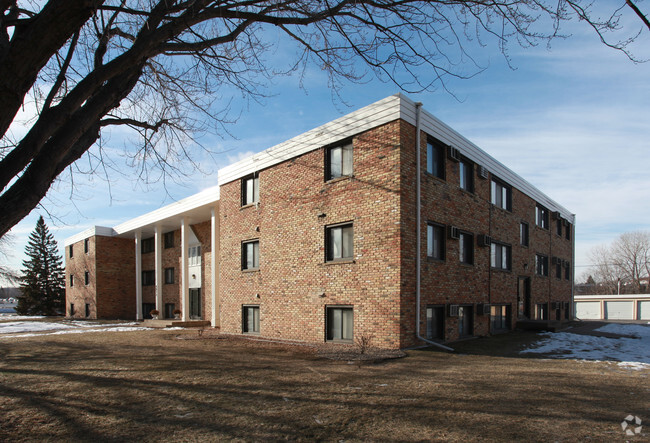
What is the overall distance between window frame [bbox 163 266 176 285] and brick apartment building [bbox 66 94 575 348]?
809 centimetres

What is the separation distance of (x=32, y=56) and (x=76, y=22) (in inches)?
22.7

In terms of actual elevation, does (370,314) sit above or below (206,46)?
below

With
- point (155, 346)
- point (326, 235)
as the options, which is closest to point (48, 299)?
point (155, 346)

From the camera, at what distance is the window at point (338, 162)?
13547 mm

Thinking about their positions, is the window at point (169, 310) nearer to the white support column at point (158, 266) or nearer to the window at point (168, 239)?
the white support column at point (158, 266)

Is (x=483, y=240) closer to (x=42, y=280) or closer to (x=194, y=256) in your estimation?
(x=194, y=256)

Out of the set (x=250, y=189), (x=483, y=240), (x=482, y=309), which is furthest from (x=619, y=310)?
(x=250, y=189)

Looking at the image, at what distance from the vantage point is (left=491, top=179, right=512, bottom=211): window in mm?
17984

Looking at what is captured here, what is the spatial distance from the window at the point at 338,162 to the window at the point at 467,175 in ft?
15.2

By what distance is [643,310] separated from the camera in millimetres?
38719

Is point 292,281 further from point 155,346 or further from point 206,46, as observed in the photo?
point 206,46

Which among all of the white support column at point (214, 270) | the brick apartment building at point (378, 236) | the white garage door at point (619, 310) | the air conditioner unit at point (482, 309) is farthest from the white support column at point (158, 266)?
the white garage door at point (619, 310)

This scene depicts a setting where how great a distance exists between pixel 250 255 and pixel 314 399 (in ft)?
38.4

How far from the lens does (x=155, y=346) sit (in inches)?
515
